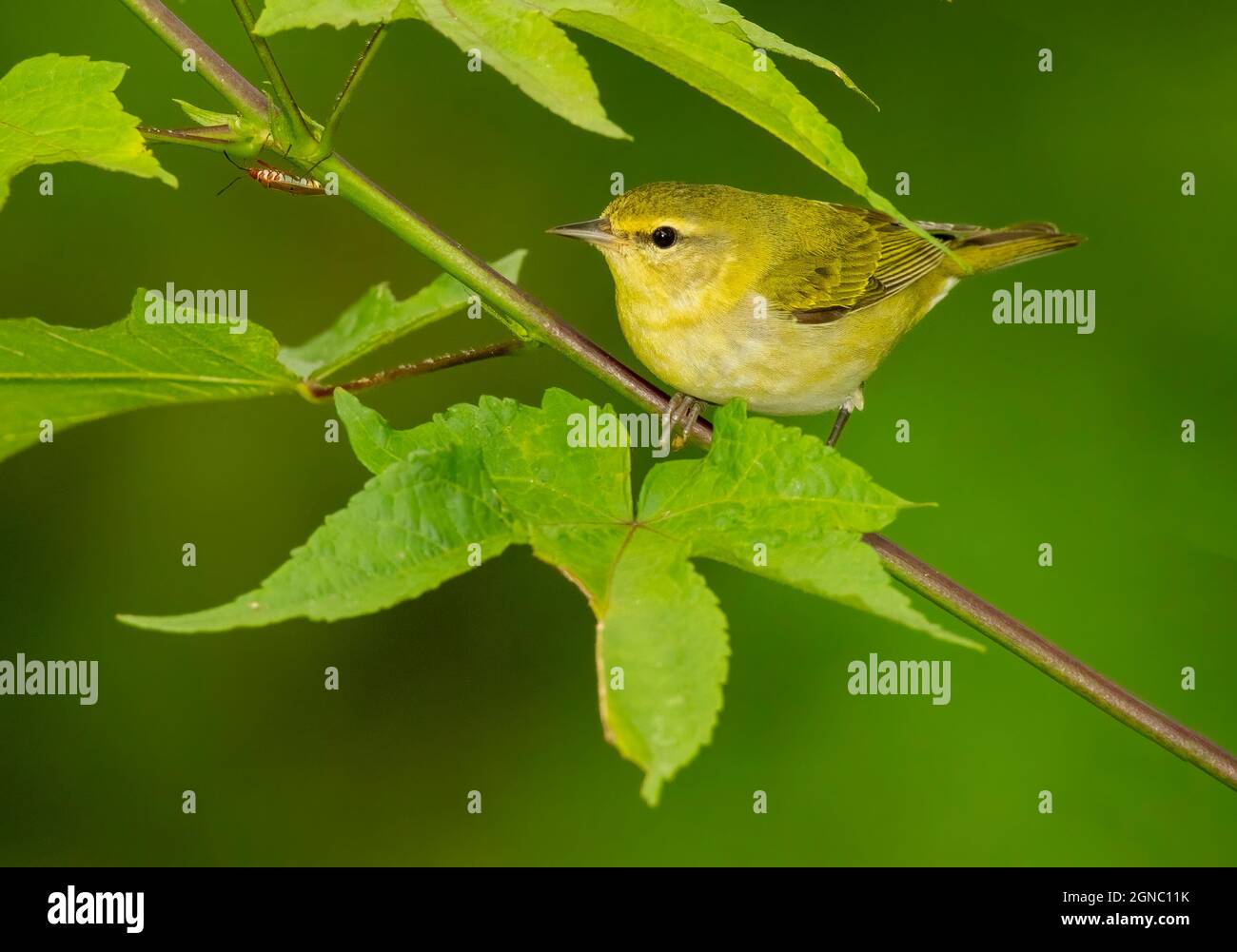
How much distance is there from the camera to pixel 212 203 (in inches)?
204

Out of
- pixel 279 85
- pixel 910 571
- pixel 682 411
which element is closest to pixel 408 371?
pixel 279 85

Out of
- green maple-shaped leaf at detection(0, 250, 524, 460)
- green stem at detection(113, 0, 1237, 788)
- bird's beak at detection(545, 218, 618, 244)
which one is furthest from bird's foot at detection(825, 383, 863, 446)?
green maple-shaped leaf at detection(0, 250, 524, 460)

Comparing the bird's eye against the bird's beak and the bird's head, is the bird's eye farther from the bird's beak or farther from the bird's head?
the bird's beak

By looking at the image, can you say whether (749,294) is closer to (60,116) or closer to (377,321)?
(377,321)

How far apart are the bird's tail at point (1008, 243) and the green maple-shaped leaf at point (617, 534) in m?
2.49

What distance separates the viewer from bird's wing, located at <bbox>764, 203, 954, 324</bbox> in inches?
137

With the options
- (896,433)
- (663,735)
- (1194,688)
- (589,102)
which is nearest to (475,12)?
(589,102)

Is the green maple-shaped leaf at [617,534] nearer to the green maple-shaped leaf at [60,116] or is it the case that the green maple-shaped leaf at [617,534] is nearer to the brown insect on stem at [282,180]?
the brown insect on stem at [282,180]

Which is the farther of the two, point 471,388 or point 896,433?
point 471,388

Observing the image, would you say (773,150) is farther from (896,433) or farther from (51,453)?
(51,453)

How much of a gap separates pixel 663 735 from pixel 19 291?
4.70 metres

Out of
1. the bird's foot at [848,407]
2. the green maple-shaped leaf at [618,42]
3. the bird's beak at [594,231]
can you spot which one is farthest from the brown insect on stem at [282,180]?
the bird's foot at [848,407]

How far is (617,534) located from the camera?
1627 millimetres

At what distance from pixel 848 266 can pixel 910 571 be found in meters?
1.97
